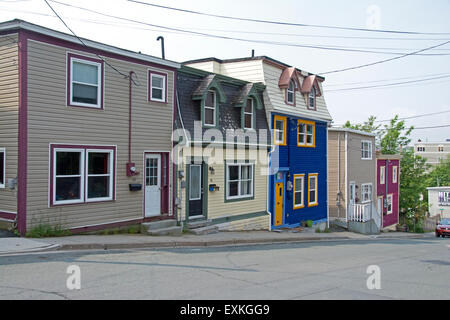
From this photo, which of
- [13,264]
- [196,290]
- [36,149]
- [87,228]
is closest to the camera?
[196,290]

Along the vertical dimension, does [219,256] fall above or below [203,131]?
below

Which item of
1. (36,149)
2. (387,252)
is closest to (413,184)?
(387,252)

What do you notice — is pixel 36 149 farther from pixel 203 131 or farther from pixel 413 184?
pixel 413 184

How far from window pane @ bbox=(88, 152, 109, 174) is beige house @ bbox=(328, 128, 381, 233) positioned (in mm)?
17756

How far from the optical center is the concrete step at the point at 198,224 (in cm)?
1620

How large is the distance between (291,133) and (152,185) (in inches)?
370

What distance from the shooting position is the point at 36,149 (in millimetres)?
11680

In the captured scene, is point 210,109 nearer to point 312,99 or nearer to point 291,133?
point 291,133

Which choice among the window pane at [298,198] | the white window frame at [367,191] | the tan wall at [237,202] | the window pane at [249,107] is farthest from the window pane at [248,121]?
the white window frame at [367,191]

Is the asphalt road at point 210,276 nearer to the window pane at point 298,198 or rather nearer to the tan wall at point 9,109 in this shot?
the tan wall at point 9,109

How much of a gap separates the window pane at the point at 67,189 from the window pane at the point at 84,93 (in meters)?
2.41

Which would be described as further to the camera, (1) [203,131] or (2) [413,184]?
(2) [413,184]

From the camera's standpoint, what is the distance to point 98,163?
13508mm

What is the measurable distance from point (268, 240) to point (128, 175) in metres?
6.14
